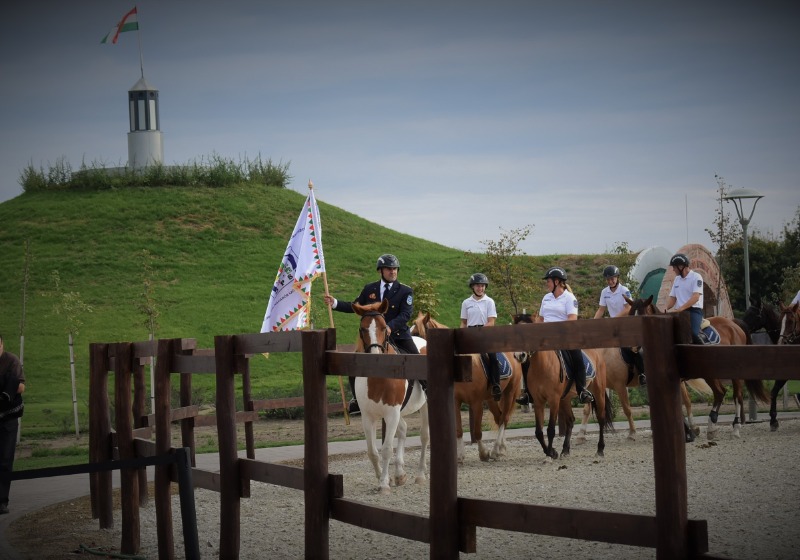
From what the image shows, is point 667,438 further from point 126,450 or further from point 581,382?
point 581,382

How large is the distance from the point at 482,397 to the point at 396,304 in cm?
289

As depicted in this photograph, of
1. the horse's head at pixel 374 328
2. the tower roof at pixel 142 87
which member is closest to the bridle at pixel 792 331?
the horse's head at pixel 374 328

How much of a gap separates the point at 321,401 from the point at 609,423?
10.8 m

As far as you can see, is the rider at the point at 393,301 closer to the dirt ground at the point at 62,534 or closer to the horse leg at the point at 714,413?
the dirt ground at the point at 62,534

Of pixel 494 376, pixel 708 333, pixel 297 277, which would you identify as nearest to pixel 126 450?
pixel 297 277

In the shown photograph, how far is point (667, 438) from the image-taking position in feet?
16.4

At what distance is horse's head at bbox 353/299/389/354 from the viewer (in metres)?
11.5

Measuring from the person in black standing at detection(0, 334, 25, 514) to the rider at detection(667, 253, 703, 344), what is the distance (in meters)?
10.3

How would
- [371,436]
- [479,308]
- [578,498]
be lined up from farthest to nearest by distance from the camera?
1. [479,308]
2. [371,436]
3. [578,498]

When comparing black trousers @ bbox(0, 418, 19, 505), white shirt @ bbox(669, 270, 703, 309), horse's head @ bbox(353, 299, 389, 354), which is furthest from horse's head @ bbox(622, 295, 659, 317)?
black trousers @ bbox(0, 418, 19, 505)

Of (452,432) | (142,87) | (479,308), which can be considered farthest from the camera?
(142,87)

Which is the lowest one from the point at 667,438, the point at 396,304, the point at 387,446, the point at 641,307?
the point at 387,446

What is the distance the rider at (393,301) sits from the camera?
12711 millimetres

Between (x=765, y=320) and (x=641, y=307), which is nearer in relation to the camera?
(x=641, y=307)
